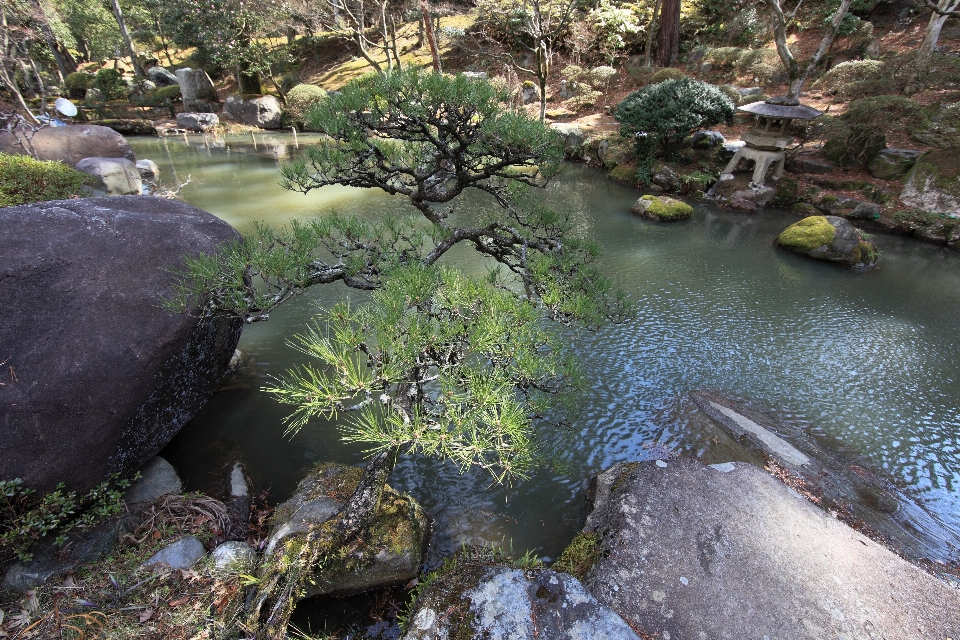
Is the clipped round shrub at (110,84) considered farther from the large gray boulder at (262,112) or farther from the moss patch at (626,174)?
the moss patch at (626,174)

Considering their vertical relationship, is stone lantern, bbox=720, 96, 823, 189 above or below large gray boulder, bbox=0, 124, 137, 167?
below

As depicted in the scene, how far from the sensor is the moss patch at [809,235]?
873cm

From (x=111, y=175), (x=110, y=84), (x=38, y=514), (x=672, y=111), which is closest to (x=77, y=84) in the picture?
(x=110, y=84)

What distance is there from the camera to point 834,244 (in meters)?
8.62

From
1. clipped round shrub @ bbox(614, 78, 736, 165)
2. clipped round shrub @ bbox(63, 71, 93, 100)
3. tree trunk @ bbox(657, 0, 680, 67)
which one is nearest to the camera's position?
clipped round shrub @ bbox(614, 78, 736, 165)

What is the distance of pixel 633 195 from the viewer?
1231cm

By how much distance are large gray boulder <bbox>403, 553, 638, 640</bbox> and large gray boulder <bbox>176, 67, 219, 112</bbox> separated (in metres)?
26.9

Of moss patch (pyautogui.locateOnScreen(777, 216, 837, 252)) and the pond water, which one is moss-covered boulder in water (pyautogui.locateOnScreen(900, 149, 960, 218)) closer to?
the pond water

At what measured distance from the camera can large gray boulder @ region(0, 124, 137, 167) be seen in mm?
9922

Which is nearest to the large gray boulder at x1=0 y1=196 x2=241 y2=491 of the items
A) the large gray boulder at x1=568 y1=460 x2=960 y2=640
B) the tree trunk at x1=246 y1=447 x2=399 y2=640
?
the tree trunk at x1=246 y1=447 x2=399 y2=640

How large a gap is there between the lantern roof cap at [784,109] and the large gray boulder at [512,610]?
41.9 feet

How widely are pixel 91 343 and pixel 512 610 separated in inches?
129

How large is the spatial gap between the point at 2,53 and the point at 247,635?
1412cm

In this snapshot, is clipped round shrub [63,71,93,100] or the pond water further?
clipped round shrub [63,71,93,100]
